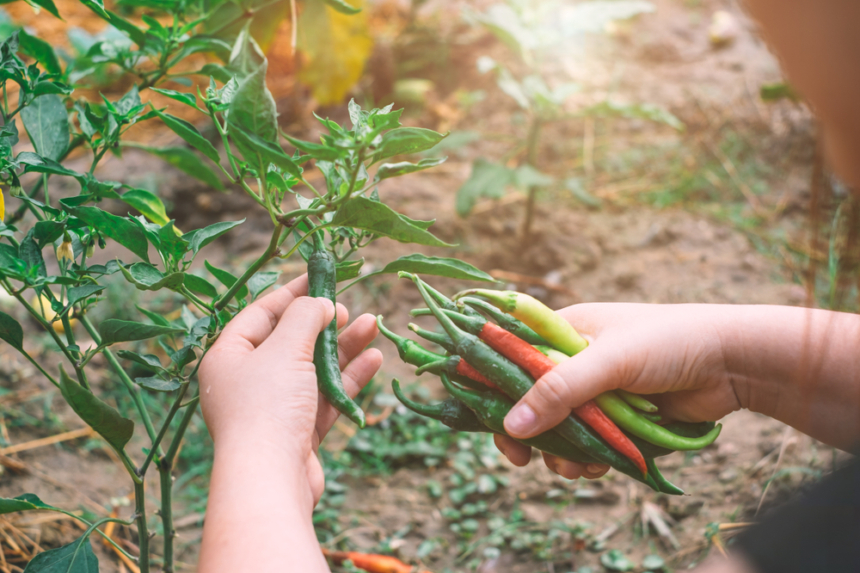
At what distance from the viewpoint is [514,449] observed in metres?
1.45

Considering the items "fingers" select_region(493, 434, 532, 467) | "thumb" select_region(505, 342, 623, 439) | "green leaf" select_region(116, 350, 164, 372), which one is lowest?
"fingers" select_region(493, 434, 532, 467)

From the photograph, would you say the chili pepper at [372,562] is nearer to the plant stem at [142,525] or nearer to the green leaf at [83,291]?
the plant stem at [142,525]

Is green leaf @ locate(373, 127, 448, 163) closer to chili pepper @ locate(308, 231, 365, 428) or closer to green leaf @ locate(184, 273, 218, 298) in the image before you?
chili pepper @ locate(308, 231, 365, 428)

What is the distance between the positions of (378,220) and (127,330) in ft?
1.60

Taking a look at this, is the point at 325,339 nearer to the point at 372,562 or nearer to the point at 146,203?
the point at 146,203

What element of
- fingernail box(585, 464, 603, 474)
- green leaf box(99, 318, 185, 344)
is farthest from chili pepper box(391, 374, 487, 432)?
green leaf box(99, 318, 185, 344)

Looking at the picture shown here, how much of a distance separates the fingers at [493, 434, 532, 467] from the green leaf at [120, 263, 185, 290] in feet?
2.92

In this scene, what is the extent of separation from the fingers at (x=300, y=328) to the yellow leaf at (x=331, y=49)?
2658 millimetres

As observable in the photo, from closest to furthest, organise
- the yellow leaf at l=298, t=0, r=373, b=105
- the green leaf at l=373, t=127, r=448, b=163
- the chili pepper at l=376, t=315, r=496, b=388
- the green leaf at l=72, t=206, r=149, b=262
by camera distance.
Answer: the green leaf at l=373, t=127, r=448, b=163 < the green leaf at l=72, t=206, r=149, b=262 < the chili pepper at l=376, t=315, r=496, b=388 < the yellow leaf at l=298, t=0, r=373, b=105

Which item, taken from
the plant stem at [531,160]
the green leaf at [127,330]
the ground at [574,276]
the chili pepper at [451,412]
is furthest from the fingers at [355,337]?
the plant stem at [531,160]

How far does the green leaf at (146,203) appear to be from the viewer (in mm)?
1195

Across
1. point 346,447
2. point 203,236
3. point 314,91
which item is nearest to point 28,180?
point 314,91

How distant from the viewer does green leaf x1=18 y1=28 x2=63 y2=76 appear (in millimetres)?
1236

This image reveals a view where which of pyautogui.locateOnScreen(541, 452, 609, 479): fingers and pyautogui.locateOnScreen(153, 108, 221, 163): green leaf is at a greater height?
pyautogui.locateOnScreen(153, 108, 221, 163): green leaf
